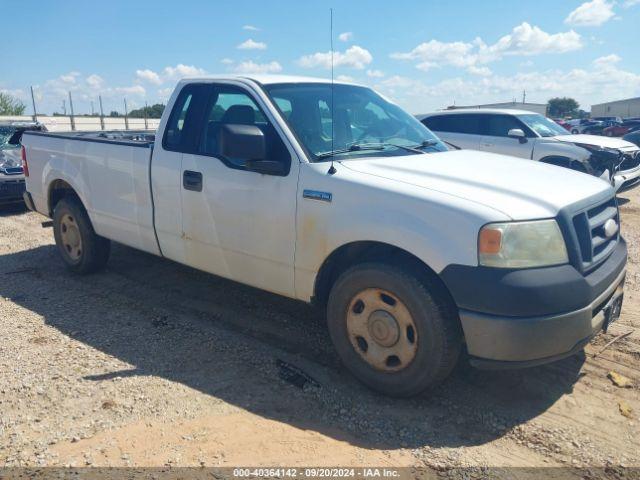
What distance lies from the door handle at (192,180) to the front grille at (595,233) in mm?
2712

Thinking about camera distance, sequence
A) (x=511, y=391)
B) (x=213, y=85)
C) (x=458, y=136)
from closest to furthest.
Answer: (x=511, y=391)
(x=213, y=85)
(x=458, y=136)

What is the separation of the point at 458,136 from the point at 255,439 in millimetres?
9007

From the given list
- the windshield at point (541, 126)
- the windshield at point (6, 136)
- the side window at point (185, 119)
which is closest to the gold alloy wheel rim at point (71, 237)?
the side window at point (185, 119)

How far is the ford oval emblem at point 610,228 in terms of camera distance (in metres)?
3.48

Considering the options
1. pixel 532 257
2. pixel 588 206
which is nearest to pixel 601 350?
pixel 588 206

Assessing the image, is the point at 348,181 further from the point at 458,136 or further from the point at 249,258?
the point at 458,136

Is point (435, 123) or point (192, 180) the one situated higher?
point (435, 123)

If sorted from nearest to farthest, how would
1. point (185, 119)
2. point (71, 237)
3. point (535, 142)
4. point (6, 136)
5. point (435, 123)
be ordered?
1. point (185, 119)
2. point (71, 237)
3. point (535, 142)
4. point (6, 136)
5. point (435, 123)

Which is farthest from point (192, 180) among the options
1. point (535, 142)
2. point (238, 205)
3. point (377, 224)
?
point (535, 142)

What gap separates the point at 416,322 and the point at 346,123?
5.65 ft

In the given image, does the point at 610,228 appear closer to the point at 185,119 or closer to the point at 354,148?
the point at 354,148

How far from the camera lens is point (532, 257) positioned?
292 centimetres

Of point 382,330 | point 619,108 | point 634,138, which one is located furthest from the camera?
point 619,108

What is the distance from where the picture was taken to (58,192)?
6.15 metres
